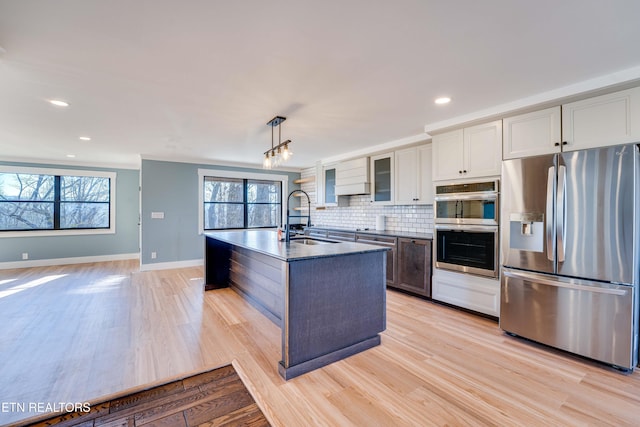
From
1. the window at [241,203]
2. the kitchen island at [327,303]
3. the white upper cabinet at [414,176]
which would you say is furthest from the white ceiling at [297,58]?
the window at [241,203]

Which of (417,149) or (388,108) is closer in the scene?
(388,108)

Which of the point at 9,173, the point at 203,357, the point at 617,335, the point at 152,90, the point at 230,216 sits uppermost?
the point at 152,90

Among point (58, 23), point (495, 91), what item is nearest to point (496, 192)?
point (495, 91)

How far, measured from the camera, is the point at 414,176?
4.27 meters

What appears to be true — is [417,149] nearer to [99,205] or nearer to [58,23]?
[58,23]

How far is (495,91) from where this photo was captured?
2.61 meters

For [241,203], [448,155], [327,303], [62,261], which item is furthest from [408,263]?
[62,261]

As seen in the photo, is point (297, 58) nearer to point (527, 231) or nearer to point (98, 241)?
point (527, 231)

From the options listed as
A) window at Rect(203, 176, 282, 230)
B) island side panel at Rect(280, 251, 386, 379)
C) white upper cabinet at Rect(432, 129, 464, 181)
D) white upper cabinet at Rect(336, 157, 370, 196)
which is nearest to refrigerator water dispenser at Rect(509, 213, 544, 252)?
white upper cabinet at Rect(432, 129, 464, 181)

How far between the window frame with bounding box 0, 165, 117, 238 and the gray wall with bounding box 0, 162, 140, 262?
0.07m

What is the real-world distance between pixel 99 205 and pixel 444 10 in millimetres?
7872

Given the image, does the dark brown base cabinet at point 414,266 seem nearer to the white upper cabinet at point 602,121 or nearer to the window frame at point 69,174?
the white upper cabinet at point 602,121

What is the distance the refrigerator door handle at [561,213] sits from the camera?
246 centimetres

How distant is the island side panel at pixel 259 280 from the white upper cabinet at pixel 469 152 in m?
2.39
